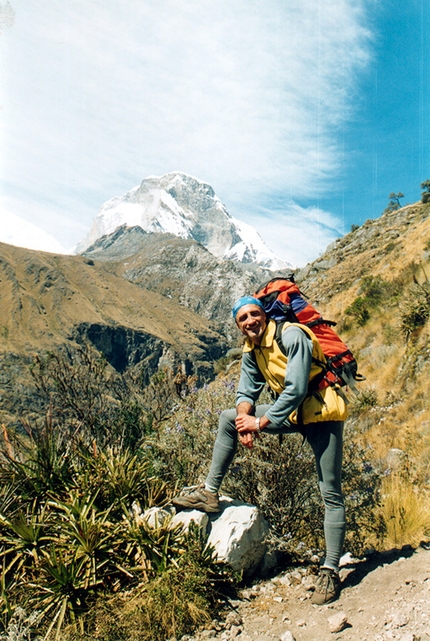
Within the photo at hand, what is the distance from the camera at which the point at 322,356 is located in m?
3.31

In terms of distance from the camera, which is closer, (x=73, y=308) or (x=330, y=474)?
(x=330, y=474)

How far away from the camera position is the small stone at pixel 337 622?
2.81 metres

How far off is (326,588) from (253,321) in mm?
1997

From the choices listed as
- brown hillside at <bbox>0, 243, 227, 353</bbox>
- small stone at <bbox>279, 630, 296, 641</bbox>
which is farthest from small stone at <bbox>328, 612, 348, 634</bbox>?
brown hillside at <bbox>0, 243, 227, 353</bbox>

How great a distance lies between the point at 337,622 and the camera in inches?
111

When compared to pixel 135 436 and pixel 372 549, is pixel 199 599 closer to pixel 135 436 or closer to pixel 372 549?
pixel 372 549

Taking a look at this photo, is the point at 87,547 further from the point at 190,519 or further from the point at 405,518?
the point at 405,518

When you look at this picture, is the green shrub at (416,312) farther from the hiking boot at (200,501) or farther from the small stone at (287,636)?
the small stone at (287,636)

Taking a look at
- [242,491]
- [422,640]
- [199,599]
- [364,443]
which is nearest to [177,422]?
[242,491]

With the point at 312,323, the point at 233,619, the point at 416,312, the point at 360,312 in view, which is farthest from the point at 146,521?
the point at 360,312

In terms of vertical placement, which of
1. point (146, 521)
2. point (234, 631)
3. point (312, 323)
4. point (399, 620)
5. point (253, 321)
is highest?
point (312, 323)

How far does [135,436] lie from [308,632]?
4.59m

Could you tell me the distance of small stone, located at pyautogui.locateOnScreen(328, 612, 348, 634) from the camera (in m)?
2.81

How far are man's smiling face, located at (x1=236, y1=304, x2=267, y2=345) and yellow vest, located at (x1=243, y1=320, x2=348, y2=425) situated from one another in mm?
45
